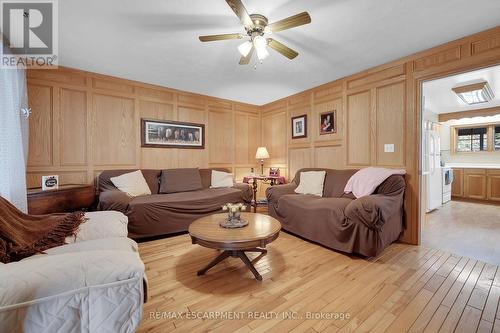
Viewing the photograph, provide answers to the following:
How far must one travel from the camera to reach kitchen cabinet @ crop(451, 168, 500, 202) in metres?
4.85

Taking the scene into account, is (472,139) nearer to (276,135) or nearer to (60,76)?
(276,135)

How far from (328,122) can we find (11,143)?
164 inches

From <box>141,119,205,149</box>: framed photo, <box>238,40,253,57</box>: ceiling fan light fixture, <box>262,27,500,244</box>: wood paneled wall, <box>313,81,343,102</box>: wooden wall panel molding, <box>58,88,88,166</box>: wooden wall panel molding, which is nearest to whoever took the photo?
<box>238,40,253,57</box>: ceiling fan light fixture

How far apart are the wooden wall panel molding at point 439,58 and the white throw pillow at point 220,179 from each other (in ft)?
10.9

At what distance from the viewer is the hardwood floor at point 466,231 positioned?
251cm

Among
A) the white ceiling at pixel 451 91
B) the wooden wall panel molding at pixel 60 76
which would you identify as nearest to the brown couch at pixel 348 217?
the white ceiling at pixel 451 91

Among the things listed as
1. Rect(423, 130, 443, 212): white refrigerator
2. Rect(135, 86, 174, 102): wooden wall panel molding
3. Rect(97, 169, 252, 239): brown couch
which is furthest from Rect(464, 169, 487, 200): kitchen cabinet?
Rect(135, 86, 174, 102): wooden wall panel molding

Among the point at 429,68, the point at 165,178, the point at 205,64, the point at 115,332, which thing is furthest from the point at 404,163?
the point at 165,178

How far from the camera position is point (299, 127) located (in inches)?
171

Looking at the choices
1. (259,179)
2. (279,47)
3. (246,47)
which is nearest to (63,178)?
(246,47)

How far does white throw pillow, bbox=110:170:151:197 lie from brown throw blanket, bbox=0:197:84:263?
4.40 feet

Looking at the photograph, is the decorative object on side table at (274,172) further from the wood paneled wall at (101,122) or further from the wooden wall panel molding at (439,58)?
the wooden wall panel molding at (439,58)

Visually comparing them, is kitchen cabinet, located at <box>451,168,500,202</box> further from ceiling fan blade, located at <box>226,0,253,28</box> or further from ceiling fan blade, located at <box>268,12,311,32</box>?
ceiling fan blade, located at <box>226,0,253,28</box>

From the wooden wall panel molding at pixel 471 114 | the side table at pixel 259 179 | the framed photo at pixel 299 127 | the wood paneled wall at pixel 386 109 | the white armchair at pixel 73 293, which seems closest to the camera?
the white armchair at pixel 73 293
